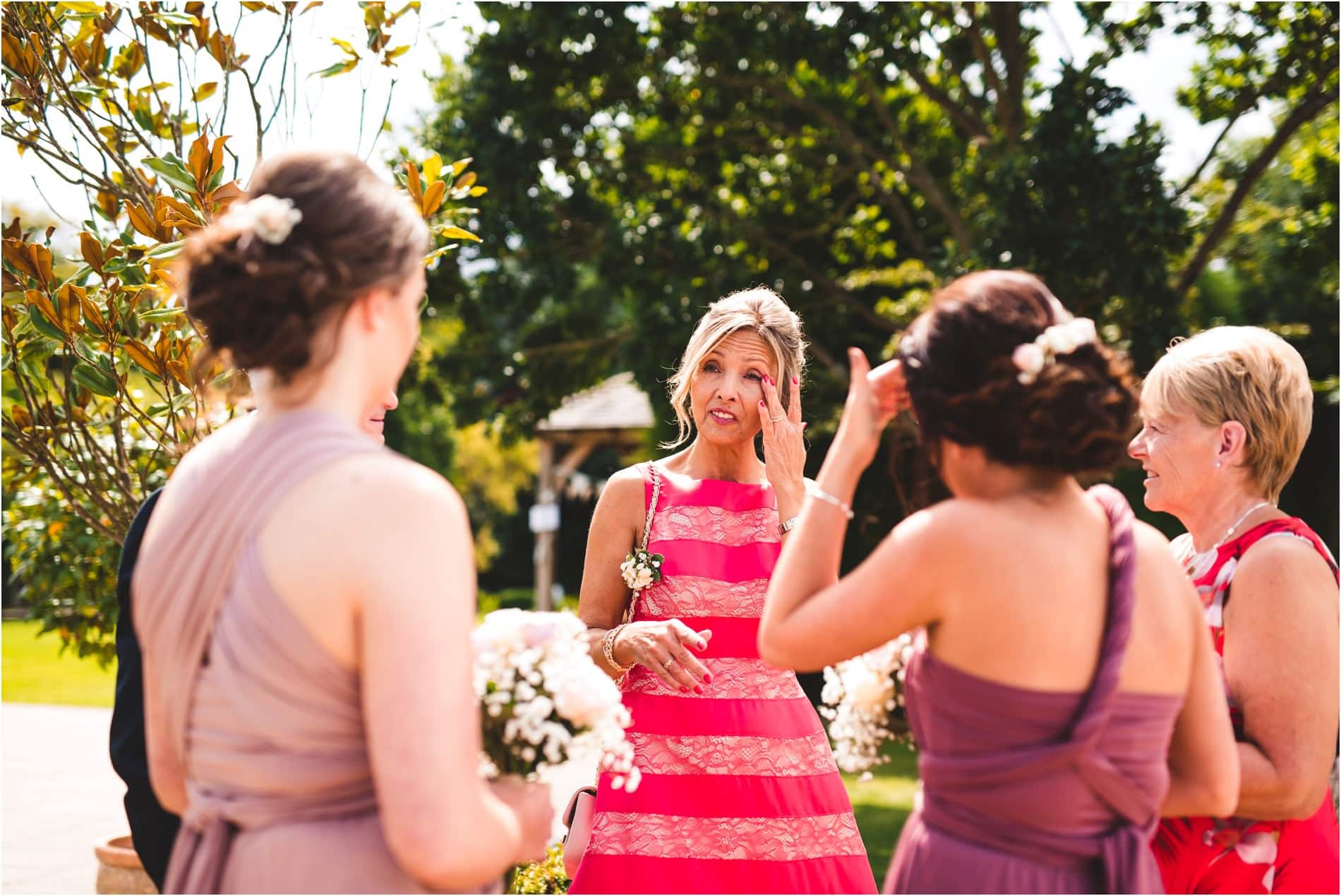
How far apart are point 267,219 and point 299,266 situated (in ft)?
0.27

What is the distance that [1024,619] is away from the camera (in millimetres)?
1780

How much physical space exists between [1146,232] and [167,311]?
695cm

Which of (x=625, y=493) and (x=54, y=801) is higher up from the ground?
(x=625, y=493)

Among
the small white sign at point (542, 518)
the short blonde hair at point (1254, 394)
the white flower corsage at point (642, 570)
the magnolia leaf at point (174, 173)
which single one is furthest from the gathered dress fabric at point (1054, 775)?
the small white sign at point (542, 518)

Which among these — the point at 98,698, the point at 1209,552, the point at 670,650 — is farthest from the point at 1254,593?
the point at 98,698

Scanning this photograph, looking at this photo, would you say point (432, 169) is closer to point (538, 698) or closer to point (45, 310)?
point (45, 310)

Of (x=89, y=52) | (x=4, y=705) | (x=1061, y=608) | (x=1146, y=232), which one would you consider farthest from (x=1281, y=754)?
(x=4, y=705)

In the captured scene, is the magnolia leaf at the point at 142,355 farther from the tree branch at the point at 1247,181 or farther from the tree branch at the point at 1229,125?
the tree branch at the point at 1229,125

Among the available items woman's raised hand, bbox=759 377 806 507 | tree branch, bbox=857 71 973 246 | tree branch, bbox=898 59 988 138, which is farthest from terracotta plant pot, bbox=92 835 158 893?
tree branch, bbox=898 59 988 138

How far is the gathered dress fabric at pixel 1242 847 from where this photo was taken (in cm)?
246

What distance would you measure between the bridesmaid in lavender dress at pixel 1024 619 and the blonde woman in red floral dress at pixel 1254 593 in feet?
1.76

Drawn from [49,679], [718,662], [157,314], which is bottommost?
[49,679]

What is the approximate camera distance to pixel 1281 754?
7.68ft

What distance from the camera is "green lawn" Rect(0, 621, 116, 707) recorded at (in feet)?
47.7
